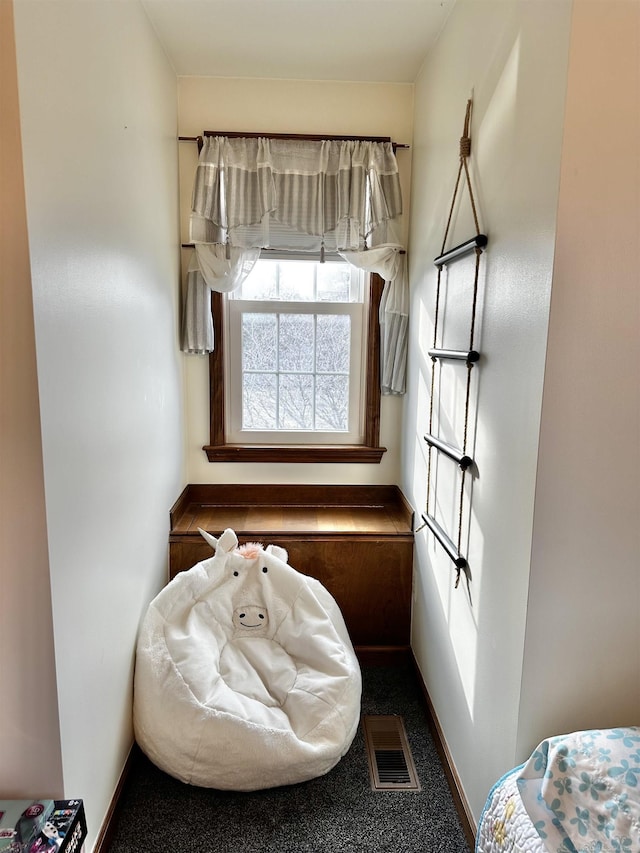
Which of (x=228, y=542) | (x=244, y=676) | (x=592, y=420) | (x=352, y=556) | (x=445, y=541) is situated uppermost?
(x=592, y=420)

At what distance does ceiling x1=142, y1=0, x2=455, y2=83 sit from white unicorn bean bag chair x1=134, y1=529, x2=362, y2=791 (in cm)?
192

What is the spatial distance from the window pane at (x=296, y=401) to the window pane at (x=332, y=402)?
0.15 feet

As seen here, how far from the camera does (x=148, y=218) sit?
1.85 m

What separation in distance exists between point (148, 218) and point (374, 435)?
140cm

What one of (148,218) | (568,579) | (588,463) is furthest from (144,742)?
(148,218)

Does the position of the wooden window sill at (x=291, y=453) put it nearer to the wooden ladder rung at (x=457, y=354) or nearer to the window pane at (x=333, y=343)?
the window pane at (x=333, y=343)

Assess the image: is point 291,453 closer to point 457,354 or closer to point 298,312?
A: point 298,312

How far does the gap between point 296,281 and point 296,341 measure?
0.29 metres

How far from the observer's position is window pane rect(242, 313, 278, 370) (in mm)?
2508

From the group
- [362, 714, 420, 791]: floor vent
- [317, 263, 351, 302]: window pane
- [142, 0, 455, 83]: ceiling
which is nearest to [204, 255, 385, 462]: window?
[317, 263, 351, 302]: window pane

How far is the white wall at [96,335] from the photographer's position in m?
1.08

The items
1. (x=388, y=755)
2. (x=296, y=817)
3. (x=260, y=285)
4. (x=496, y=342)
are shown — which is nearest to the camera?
(x=496, y=342)

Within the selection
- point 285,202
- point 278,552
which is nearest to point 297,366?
point 285,202

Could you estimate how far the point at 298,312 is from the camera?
2.50 m
